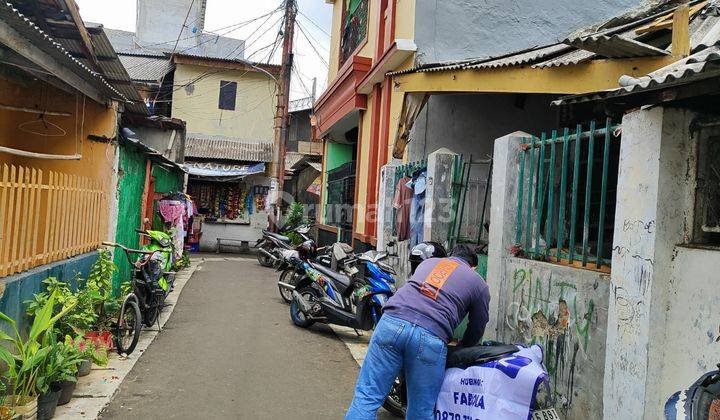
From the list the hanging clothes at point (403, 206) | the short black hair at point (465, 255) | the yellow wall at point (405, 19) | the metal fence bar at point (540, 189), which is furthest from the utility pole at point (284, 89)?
the short black hair at point (465, 255)

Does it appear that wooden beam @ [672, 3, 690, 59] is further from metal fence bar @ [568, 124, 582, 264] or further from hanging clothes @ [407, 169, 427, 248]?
hanging clothes @ [407, 169, 427, 248]

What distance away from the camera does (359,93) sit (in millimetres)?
12625

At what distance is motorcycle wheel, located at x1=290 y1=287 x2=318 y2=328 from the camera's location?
810 cm

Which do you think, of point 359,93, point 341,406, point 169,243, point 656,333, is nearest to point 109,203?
point 169,243

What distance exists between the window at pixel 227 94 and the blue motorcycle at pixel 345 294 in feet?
53.5

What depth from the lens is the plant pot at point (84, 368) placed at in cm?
521

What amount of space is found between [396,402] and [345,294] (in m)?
3.00

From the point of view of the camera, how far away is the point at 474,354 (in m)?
3.43

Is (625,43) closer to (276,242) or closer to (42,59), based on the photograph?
(42,59)

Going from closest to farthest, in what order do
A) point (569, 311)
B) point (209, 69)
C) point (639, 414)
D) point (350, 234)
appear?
point (639, 414) < point (569, 311) < point (350, 234) < point (209, 69)

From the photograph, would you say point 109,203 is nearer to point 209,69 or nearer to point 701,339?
point 701,339

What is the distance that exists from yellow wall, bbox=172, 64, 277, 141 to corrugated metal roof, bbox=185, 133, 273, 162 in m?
0.31

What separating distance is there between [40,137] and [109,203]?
1433 mm

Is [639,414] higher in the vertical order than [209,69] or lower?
lower
